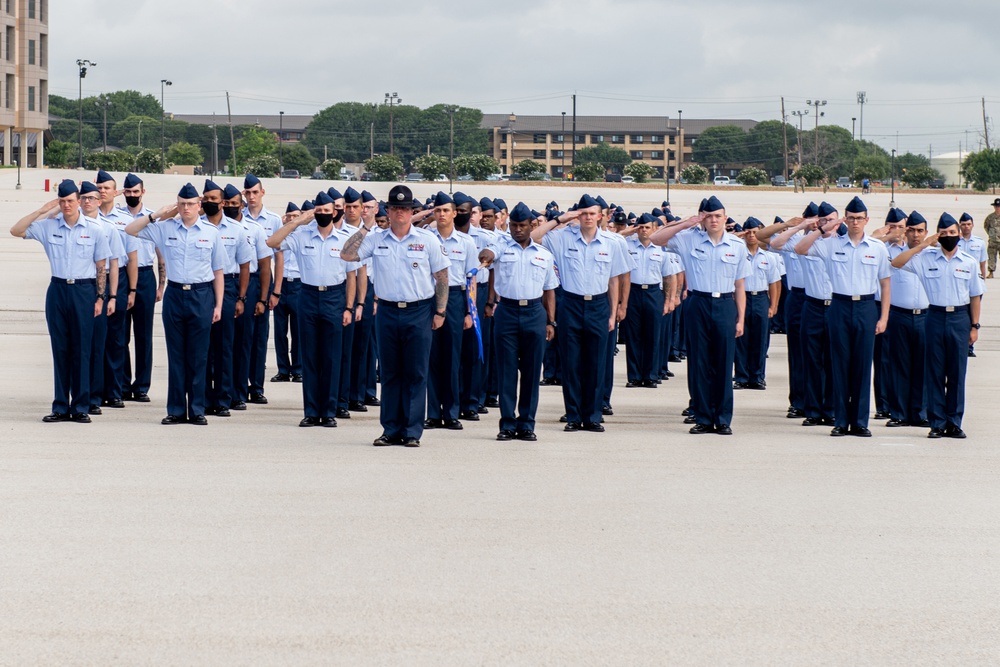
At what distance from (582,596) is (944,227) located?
747 centimetres

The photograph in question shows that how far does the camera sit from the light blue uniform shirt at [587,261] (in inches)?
486

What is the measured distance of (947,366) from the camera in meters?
12.2

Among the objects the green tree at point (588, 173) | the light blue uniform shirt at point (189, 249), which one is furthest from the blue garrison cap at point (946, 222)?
the green tree at point (588, 173)

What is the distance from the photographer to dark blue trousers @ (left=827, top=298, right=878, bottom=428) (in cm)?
1232

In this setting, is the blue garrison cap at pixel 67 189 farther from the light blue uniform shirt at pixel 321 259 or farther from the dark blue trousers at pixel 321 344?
the dark blue trousers at pixel 321 344

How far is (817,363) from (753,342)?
315 cm

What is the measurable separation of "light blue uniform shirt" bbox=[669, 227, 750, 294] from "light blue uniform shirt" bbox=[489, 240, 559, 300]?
134cm

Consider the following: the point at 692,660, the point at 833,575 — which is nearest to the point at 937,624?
the point at 833,575

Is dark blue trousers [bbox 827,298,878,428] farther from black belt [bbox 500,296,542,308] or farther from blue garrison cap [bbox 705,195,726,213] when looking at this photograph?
black belt [bbox 500,296,542,308]

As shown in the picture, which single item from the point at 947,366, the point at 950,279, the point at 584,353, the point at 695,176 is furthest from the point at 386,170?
the point at 947,366

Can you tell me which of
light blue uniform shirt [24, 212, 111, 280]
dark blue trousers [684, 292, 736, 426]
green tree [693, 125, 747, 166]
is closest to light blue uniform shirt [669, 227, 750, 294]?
dark blue trousers [684, 292, 736, 426]

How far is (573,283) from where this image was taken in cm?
1237

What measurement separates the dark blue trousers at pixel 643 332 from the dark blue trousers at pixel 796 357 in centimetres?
209

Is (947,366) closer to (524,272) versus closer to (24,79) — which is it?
(524,272)
